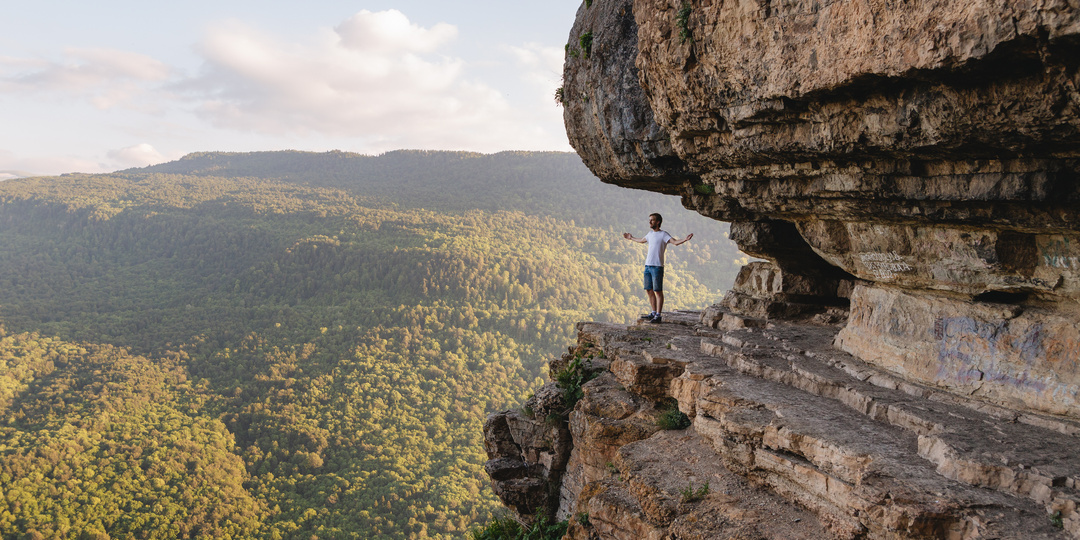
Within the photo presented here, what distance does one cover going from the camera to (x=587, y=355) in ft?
48.5

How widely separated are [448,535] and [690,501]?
47719mm

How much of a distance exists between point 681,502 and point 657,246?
625cm

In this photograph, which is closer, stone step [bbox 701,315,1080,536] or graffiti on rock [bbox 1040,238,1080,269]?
stone step [bbox 701,315,1080,536]

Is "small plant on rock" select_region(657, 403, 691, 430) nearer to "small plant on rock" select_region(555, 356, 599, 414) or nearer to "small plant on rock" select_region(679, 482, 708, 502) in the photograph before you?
"small plant on rock" select_region(679, 482, 708, 502)

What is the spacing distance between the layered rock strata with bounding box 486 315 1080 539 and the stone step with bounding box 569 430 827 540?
0.07 feet

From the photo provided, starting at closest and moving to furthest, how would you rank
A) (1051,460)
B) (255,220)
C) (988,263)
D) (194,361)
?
1. (1051,460)
2. (988,263)
3. (194,361)
4. (255,220)

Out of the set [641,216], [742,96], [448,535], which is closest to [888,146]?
[742,96]

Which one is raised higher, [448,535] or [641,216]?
[641,216]

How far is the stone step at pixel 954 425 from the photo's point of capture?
4934mm

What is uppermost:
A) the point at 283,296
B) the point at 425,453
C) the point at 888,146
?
the point at 888,146

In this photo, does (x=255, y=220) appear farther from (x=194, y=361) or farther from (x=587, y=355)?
(x=587, y=355)

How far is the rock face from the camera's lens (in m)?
4.76

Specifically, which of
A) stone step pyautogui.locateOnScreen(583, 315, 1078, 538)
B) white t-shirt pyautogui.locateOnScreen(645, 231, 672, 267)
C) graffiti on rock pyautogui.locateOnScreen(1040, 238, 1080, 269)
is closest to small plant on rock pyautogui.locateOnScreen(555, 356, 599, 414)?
white t-shirt pyautogui.locateOnScreen(645, 231, 672, 267)

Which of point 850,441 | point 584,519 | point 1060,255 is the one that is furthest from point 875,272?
point 584,519
